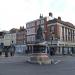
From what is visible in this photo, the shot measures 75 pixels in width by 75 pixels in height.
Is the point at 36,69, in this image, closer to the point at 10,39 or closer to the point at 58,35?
the point at 58,35

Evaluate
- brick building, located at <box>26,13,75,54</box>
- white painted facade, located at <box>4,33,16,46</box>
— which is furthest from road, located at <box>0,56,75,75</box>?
white painted facade, located at <box>4,33,16,46</box>

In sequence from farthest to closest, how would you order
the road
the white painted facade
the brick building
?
the white painted facade
the brick building
the road

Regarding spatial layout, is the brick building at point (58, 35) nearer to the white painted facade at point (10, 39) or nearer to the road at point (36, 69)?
the white painted facade at point (10, 39)

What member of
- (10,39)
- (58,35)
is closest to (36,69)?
(58,35)

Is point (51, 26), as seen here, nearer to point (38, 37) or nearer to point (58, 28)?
point (58, 28)

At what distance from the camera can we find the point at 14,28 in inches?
4872

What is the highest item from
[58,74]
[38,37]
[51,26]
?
[51,26]

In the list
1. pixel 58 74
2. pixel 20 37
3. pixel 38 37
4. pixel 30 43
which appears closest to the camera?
pixel 58 74

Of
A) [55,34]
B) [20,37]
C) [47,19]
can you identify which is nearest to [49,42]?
[55,34]

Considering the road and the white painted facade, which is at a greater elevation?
the white painted facade

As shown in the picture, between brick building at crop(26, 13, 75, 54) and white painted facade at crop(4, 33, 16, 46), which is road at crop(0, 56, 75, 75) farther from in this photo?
white painted facade at crop(4, 33, 16, 46)

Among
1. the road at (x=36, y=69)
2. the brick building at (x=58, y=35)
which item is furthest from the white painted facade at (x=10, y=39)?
the road at (x=36, y=69)

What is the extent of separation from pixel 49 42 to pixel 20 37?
28.4 meters

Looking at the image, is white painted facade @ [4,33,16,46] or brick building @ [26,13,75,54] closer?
brick building @ [26,13,75,54]
